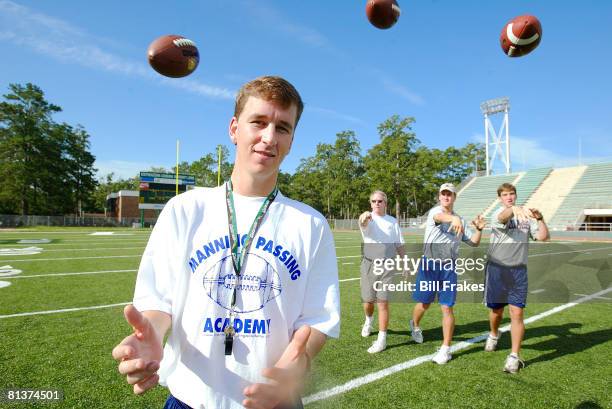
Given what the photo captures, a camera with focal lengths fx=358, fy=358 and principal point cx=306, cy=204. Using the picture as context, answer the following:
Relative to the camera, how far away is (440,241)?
4.80 m

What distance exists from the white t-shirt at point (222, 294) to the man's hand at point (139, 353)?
18 cm

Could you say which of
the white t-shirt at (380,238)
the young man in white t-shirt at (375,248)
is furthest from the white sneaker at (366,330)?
the white t-shirt at (380,238)

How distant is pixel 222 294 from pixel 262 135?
0.63m

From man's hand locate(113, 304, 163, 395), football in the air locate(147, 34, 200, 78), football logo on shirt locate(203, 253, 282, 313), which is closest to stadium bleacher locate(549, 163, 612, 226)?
football in the air locate(147, 34, 200, 78)

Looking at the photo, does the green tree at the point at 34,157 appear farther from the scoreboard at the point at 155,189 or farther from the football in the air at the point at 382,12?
the football in the air at the point at 382,12

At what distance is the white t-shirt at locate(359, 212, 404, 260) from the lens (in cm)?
530

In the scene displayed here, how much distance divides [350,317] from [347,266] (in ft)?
20.0

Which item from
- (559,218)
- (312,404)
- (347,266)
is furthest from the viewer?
(559,218)

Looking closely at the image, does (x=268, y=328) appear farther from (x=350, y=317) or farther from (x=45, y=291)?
(x=45, y=291)

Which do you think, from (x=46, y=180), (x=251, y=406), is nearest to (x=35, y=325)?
(x=251, y=406)

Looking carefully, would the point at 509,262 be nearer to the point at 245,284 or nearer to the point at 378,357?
the point at 378,357

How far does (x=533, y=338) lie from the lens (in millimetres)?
5379

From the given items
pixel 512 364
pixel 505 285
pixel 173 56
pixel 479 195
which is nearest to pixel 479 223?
pixel 505 285

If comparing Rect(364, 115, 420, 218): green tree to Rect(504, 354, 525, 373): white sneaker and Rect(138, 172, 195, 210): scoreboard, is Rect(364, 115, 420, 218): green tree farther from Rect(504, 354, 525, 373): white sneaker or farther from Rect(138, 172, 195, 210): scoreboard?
Rect(504, 354, 525, 373): white sneaker
